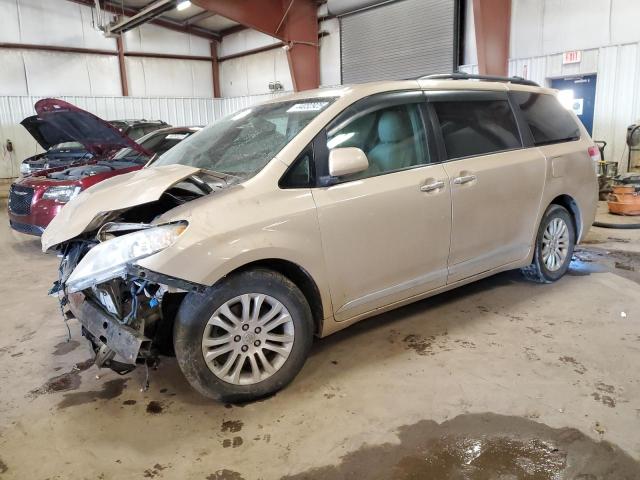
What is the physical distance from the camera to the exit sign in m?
8.74

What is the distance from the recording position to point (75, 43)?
48.9 feet

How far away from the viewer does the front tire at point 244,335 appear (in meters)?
2.35

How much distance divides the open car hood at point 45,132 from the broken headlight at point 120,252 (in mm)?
5131

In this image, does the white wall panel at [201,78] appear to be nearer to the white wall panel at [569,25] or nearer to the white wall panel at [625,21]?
the white wall panel at [569,25]

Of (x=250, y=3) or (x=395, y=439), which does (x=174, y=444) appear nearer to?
(x=395, y=439)

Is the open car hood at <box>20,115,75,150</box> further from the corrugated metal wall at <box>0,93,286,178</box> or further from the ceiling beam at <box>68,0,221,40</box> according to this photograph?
the ceiling beam at <box>68,0,221,40</box>

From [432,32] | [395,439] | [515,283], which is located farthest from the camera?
[432,32]

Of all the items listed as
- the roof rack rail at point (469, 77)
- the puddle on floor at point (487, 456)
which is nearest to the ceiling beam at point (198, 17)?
the roof rack rail at point (469, 77)

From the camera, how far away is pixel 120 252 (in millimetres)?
2264

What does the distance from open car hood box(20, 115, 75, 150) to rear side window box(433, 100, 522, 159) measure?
552 centimetres

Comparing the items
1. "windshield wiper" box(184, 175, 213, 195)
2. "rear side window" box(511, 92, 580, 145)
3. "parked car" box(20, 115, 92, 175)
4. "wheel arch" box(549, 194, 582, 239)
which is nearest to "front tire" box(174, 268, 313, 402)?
"windshield wiper" box(184, 175, 213, 195)

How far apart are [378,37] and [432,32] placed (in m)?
1.61

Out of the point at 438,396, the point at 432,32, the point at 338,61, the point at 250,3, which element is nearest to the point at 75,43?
the point at 250,3

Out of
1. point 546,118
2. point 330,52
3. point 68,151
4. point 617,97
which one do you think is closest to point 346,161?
point 546,118
